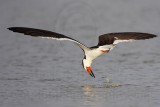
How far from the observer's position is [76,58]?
15.6m

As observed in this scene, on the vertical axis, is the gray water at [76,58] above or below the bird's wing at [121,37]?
below

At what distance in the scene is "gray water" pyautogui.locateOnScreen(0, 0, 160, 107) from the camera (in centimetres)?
1085

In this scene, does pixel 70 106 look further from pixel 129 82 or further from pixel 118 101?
pixel 129 82

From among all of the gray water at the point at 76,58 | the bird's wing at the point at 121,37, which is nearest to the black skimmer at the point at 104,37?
the bird's wing at the point at 121,37

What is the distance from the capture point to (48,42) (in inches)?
698

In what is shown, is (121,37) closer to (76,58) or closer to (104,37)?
(104,37)

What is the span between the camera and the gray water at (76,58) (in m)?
10.9

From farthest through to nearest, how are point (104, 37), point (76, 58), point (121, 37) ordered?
point (76, 58), point (104, 37), point (121, 37)

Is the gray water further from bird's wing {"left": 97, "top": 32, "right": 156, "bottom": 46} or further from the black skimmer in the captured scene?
bird's wing {"left": 97, "top": 32, "right": 156, "bottom": 46}

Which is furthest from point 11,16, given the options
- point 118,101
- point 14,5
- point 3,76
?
point 118,101

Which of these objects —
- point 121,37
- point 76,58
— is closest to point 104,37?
point 121,37

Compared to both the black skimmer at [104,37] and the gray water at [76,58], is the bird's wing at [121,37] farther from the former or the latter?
the gray water at [76,58]

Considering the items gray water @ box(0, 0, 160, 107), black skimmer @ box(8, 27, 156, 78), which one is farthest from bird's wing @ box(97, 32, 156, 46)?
gray water @ box(0, 0, 160, 107)

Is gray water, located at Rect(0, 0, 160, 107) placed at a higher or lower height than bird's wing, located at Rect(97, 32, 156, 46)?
lower
